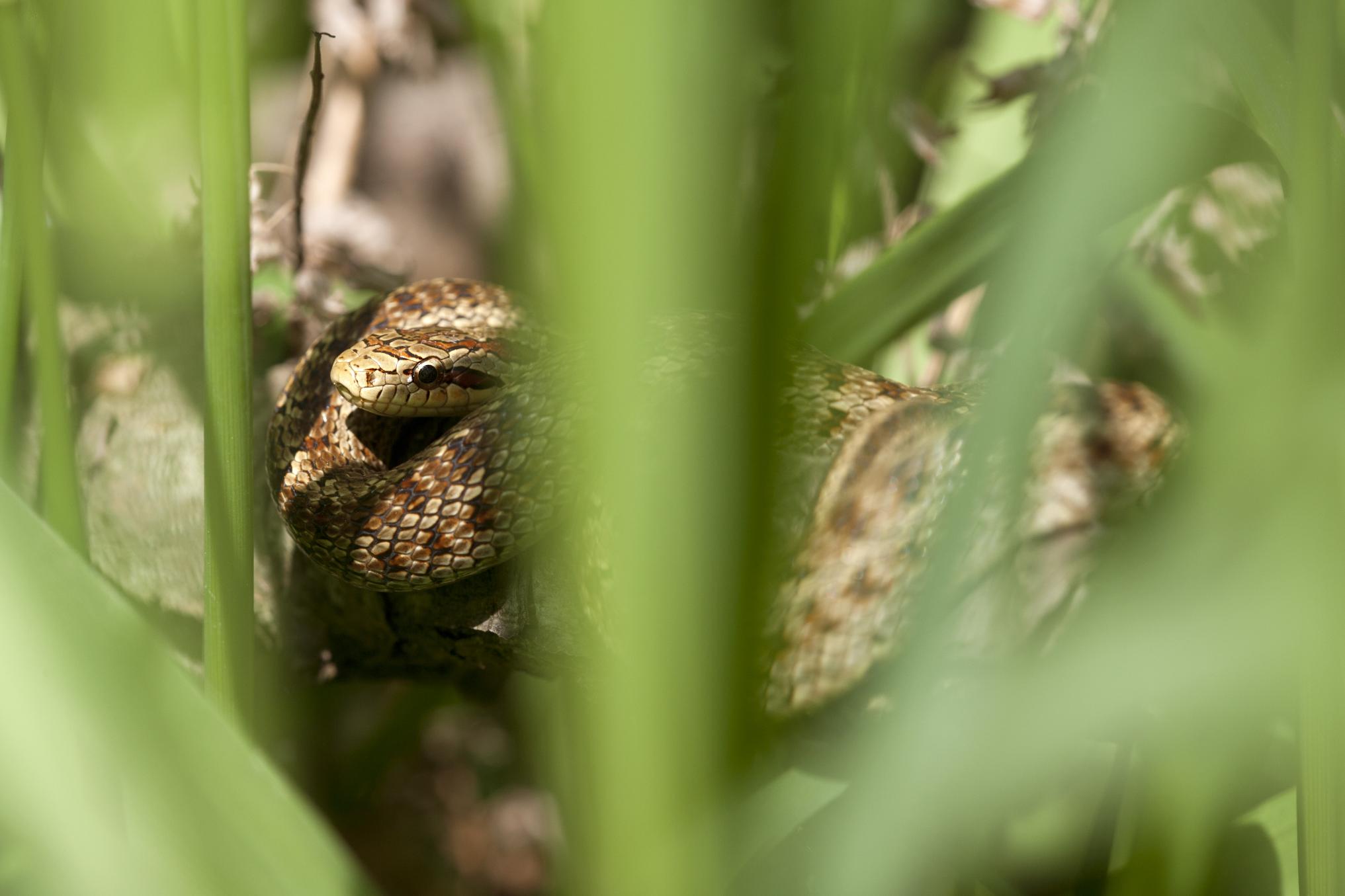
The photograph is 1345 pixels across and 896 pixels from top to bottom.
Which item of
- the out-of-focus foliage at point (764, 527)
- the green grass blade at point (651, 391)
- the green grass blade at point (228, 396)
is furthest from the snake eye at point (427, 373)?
the green grass blade at point (651, 391)

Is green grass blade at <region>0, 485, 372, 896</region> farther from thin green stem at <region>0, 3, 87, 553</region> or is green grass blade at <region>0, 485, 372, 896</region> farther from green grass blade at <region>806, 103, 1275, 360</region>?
green grass blade at <region>806, 103, 1275, 360</region>

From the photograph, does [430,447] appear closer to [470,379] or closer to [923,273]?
[470,379]

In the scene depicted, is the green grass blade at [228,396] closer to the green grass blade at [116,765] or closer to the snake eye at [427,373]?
the green grass blade at [116,765]

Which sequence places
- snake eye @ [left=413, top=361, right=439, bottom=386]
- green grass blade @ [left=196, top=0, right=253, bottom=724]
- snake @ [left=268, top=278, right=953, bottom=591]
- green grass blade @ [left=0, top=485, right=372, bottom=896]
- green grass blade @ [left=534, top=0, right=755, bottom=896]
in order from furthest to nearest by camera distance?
1. snake eye @ [left=413, top=361, right=439, bottom=386]
2. snake @ [left=268, top=278, right=953, bottom=591]
3. green grass blade @ [left=196, top=0, right=253, bottom=724]
4. green grass blade @ [left=0, top=485, right=372, bottom=896]
5. green grass blade @ [left=534, top=0, right=755, bottom=896]

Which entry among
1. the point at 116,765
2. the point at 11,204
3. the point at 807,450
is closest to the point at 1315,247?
the point at 116,765

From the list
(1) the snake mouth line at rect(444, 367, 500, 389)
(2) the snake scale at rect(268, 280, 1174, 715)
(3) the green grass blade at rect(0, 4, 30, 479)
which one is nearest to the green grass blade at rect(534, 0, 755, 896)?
(3) the green grass blade at rect(0, 4, 30, 479)

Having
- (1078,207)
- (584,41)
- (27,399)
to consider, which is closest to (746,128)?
(584,41)
